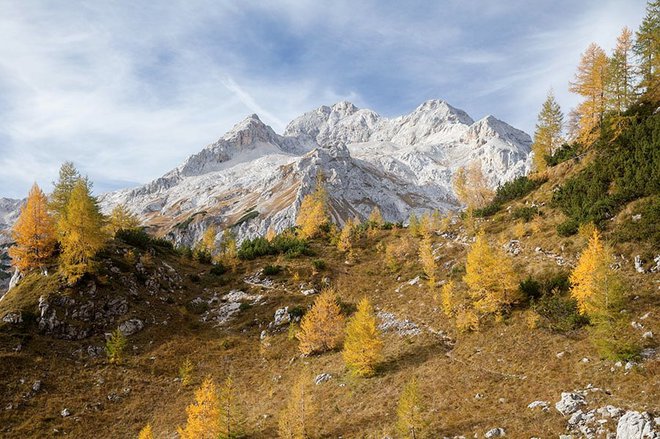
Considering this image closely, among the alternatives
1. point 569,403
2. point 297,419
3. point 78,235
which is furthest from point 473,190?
point 78,235

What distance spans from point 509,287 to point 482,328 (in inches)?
183

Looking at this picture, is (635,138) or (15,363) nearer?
(15,363)

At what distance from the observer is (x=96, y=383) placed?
39438 mm

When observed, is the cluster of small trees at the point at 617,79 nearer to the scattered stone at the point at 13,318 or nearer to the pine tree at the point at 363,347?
the pine tree at the point at 363,347

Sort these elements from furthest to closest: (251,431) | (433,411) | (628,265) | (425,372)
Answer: (628,265) → (425,372) → (251,431) → (433,411)

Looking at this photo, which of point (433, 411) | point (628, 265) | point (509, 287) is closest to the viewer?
point (433, 411)

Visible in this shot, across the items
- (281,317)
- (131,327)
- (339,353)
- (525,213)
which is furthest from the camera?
(525,213)

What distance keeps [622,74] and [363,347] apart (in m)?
49.7

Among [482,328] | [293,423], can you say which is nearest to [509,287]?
[482,328]

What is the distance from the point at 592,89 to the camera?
54.3 metres

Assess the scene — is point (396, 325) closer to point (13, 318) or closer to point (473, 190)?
point (13, 318)

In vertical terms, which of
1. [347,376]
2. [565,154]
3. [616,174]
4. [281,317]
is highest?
[565,154]

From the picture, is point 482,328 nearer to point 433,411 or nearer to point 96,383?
point 433,411

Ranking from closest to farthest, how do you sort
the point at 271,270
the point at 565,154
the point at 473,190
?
the point at 565,154
the point at 271,270
the point at 473,190
